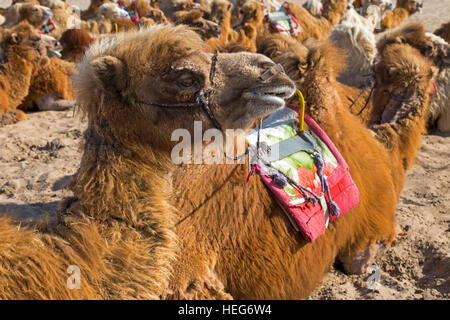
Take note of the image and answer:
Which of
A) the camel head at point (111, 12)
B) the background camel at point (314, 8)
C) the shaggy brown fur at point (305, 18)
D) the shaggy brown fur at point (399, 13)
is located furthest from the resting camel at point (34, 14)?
the shaggy brown fur at point (399, 13)

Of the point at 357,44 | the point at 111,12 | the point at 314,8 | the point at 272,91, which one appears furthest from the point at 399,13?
the point at 272,91

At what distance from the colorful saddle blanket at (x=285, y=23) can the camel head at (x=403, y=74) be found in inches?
232

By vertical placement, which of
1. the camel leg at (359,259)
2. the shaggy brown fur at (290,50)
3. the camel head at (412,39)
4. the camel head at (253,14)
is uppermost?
the shaggy brown fur at (290,50)

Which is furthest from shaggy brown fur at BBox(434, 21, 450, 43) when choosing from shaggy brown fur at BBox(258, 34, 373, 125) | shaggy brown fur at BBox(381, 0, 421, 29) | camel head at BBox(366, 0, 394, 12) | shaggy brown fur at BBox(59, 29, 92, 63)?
shaggy brown fur at BBox(59, 29, 92, 63)

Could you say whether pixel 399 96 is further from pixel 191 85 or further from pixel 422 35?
pixel 191 85

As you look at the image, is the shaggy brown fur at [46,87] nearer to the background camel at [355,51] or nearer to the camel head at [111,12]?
the background camel at [355,51]

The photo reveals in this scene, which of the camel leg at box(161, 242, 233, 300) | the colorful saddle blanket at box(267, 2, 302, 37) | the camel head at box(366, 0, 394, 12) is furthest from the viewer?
the camel head at box(366, 0, 394, 12)

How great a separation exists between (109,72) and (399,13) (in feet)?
49.3

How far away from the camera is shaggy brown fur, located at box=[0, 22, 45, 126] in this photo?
23.2 ft

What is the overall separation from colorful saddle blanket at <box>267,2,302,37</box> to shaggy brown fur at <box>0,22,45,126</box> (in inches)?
195

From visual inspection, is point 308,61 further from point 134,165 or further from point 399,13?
point 399,13

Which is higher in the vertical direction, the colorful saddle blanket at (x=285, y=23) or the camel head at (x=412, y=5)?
the colorful saddle blanket at (x=285, y=23)

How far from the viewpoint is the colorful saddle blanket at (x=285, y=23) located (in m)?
9.73

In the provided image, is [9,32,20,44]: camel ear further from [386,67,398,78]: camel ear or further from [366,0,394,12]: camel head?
[366,0,394,12]: camel head
